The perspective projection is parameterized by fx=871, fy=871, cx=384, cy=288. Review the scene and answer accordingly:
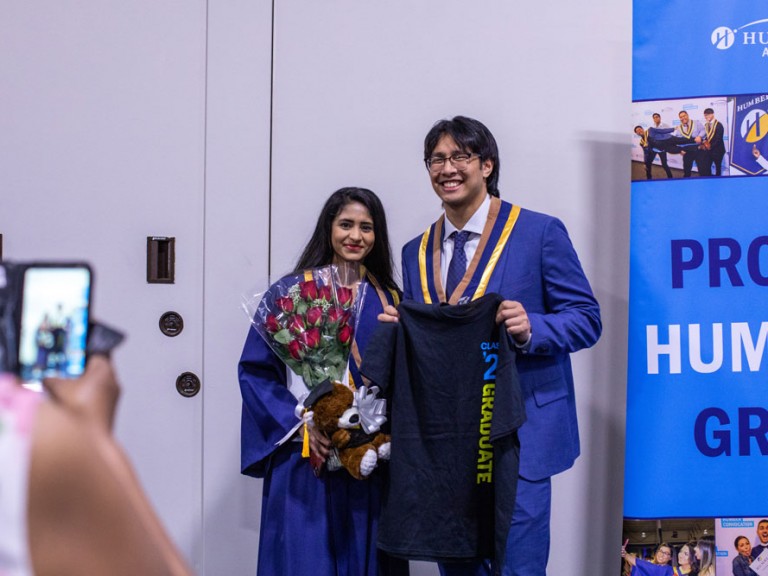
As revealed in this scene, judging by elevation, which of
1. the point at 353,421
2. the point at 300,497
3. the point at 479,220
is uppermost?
the point at 479,220

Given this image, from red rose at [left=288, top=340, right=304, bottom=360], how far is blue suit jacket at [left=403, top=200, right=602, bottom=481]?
19.5 inches

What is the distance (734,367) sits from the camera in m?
2.48

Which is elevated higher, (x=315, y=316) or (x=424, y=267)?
(x=424, y=267)

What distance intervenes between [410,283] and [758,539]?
1255mm

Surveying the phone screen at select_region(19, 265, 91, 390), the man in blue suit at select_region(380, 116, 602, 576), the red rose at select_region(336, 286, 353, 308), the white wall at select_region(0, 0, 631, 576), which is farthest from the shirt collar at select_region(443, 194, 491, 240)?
the phone screen at select_region(19, 265, 91, 390)

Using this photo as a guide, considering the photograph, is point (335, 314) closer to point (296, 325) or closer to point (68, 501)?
point (296, 325)

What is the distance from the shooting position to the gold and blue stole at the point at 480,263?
7.09 feet

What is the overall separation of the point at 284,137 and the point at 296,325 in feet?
3.54

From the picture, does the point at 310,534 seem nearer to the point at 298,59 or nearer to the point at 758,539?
the point at 758,539

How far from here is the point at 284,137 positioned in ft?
10.0

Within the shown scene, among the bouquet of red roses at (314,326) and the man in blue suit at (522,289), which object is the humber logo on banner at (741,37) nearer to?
the man in blue suit at (522,289)

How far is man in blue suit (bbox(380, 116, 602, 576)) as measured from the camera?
82.3 inches

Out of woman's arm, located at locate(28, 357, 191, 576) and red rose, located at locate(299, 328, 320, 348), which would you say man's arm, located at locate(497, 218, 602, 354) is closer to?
red rose, located at locate(299, 328, 320, 348)

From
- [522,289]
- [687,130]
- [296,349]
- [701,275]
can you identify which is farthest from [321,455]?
[687,130]
